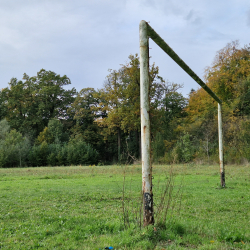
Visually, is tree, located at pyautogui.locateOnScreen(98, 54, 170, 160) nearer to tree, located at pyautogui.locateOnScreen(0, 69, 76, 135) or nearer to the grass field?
tree, located at pyautogui.locateOnScreen(0, 69, 76, 135)

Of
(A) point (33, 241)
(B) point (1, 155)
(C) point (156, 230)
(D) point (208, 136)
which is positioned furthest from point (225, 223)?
(B) point (1, 155)

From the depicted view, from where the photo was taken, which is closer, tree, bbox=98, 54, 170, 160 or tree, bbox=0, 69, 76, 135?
tree, bbox=98, 54, 170, 160

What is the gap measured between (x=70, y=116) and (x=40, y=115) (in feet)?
19.6

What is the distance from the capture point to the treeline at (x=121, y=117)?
31.5 meters

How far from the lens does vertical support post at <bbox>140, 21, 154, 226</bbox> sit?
4332 mm

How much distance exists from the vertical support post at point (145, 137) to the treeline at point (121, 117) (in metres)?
16.1

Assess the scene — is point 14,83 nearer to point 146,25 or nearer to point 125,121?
point 125,121

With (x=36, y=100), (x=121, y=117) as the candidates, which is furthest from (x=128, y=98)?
(x=36, y=100)

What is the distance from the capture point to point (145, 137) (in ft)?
14.5

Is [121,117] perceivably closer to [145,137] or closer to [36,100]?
[36,100]

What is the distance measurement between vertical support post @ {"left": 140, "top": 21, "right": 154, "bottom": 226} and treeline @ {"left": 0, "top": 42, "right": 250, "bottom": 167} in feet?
52.7

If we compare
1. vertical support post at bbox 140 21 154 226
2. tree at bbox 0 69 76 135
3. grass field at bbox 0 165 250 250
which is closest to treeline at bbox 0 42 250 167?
tree at bbox 0 69 76 135

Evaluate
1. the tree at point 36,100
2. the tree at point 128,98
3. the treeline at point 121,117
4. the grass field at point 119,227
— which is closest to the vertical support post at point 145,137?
the grass field at point 119,227

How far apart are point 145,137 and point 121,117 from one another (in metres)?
33.3
